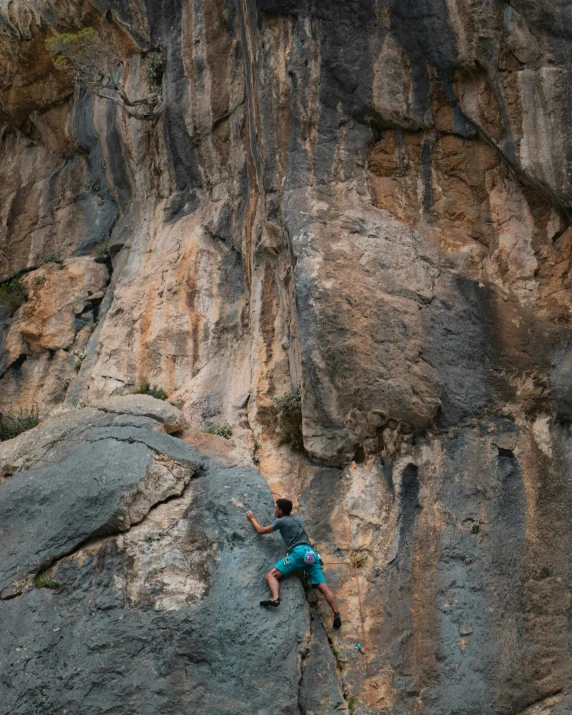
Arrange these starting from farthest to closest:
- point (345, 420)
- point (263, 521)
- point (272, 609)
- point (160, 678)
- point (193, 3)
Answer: point (193, 3) → point (345, 420) → point (263, 521) → point (272, 609) → point (160, 678)

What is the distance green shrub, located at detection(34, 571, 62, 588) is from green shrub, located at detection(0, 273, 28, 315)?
7.94m

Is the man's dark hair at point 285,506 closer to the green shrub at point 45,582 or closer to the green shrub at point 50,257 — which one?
the green shrub at point 45,582

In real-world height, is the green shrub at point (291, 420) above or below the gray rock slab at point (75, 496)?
above

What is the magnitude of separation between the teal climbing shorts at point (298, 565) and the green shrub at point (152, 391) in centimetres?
434

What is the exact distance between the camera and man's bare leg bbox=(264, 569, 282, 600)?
33.6 ft

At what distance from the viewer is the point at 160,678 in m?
9.62

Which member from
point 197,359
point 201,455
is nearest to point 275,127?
point 197,359

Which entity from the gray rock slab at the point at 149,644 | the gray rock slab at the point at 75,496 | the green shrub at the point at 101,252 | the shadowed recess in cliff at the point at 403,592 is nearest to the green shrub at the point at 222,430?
the gray rock slab at the point at 75,496

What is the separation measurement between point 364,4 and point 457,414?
5.42 m

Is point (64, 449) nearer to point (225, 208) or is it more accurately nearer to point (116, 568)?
point (116, 568)

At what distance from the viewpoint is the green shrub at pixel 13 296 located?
1759 cm

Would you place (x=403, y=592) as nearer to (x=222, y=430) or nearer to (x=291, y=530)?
(x=291, y=530)

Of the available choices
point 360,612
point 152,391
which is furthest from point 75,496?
point 152,391

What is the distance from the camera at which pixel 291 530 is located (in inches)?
419
